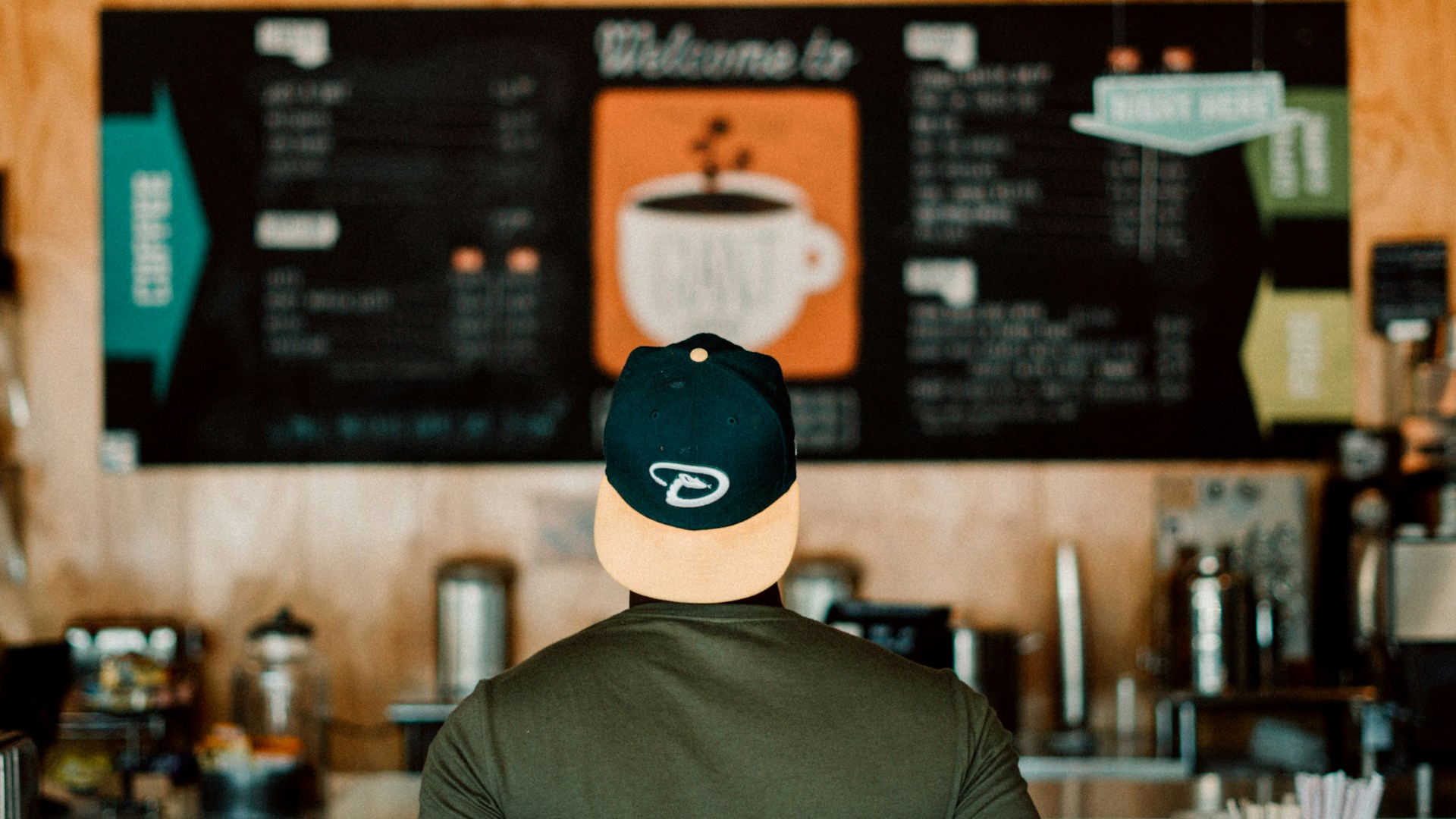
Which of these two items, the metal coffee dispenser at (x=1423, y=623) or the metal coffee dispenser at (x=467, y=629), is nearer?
the metal coffee dispenser at (x=1423, y=623)

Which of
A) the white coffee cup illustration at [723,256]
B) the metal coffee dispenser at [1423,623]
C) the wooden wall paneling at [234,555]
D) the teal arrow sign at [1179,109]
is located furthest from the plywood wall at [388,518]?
the metal coffee dispenser at [1423,623]

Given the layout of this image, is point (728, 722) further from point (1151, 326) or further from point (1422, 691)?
point (1151, 326)

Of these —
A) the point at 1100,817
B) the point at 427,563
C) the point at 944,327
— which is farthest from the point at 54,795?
the point at 944,327

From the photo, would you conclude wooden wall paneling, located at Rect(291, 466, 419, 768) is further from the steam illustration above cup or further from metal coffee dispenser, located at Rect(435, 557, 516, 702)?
the steam illustration above cup

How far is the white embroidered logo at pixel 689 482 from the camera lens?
1.09 metres

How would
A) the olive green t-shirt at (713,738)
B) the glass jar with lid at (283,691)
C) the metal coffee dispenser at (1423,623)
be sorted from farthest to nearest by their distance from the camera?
the glass jar with lid at (283,691) → the metal coffee dispenser at (1423,623) → the olive green t-shirt at (713,738)

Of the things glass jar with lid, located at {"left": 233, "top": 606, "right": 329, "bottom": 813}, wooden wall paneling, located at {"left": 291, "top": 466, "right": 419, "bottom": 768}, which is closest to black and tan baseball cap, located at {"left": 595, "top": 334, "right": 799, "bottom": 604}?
glass jar with lid, located at {"left": 233, "top": 606, "right": 329, "bottom": 813}

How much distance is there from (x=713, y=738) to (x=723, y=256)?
2.07 metres

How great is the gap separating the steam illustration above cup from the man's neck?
1901mm

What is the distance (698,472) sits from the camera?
109 cm

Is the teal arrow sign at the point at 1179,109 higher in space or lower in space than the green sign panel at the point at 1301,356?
higher

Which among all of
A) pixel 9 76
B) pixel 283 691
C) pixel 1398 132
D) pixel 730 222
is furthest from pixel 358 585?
pixel 1398 132

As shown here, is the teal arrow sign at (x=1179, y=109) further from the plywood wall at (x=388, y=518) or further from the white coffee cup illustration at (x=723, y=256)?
the white coffee cup illustration at (x=723, y=256)

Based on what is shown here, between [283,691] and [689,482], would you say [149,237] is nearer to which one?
[283,691]
